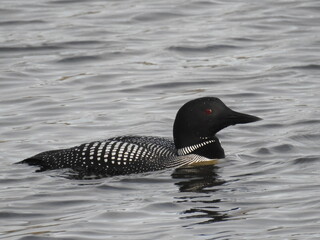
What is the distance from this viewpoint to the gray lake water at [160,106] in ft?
25.4

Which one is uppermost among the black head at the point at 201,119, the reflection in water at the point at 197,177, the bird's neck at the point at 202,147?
the black head at the point at 201,119

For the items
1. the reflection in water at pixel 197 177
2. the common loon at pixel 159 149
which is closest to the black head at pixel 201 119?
the common loon at pixel 159 149

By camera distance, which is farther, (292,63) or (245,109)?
(292,63)

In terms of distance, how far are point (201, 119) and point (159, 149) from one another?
41 cm

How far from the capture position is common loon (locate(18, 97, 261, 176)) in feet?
29.9

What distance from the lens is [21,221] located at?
778 centimetres

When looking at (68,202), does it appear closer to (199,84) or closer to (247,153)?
(247,153)

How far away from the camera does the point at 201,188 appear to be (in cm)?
873

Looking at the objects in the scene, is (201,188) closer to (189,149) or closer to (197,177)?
(197,177)

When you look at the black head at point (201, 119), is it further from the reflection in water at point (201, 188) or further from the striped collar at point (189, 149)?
the reflection in water at point (201, 188)

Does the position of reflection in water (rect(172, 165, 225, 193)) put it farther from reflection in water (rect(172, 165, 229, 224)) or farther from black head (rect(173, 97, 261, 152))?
black head (rect(173, 97, 261, 152))

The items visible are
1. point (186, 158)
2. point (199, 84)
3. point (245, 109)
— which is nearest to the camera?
point (186, 158)

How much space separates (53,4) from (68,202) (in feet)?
→ 27.6

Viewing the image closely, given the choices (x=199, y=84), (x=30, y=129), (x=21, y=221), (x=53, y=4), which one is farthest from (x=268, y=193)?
(x=53, y=4)
